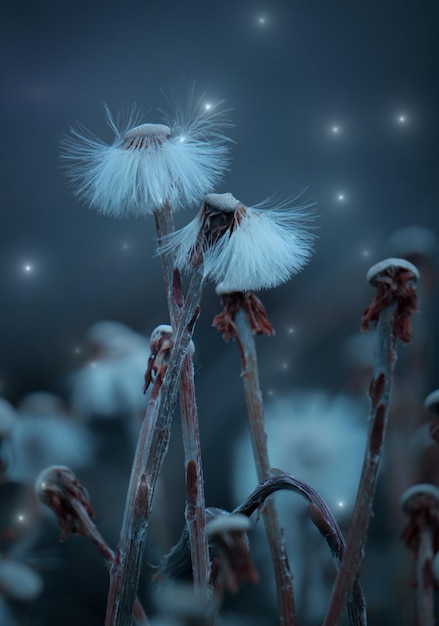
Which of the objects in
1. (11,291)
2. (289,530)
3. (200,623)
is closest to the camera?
(200,623)

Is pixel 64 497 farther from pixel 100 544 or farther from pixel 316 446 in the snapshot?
pixel 316 446

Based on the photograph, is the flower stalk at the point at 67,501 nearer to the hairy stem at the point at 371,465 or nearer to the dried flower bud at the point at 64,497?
the dried flower bud at the point at 64,497

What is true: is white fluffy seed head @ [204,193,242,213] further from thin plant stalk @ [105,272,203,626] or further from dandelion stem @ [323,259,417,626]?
dandelion stem @ [323,259,417,626]

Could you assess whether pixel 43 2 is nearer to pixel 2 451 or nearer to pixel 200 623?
pixel 2 451

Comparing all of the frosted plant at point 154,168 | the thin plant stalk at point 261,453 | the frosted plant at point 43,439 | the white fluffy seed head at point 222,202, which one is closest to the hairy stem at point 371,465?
the thin plant stalk at point 261,453

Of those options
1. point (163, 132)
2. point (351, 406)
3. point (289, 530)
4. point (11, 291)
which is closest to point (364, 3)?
point (163, 132)

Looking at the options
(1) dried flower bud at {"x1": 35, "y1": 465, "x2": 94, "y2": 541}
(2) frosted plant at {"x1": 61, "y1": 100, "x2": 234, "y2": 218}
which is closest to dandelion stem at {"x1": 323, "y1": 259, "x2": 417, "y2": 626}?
(2) frosted plant at {"x1": 61, "y1": 100, "x2": 234, "y2": 218}

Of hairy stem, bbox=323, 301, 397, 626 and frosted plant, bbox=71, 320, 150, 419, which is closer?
hairy stem, bbox=323, 301, 397, 626
